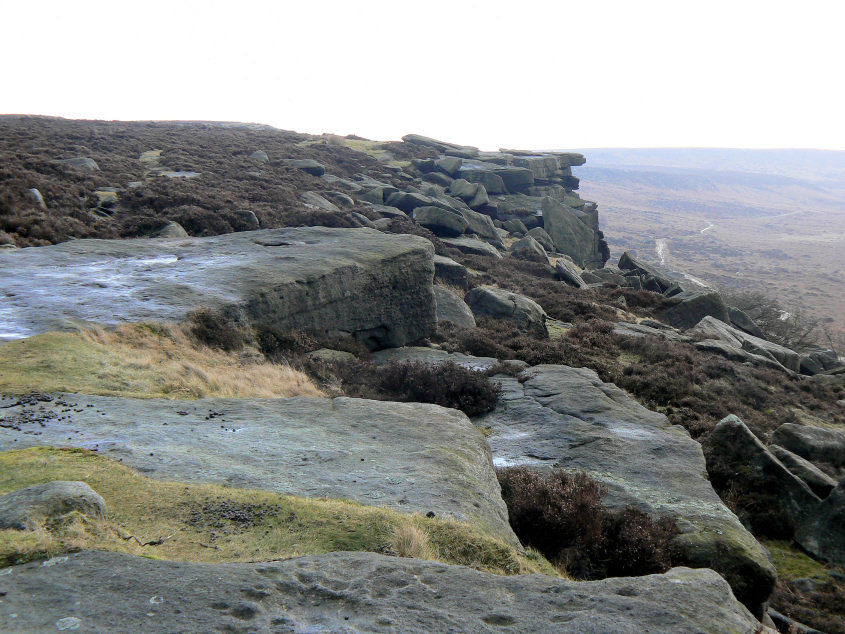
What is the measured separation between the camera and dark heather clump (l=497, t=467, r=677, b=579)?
317 inches

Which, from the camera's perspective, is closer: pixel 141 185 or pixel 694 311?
pixel 694 311

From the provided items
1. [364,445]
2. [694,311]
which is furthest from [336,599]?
[694,311]

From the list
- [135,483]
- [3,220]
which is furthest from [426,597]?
[3,220]

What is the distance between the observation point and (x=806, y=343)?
121 feet

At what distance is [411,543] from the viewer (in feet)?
18.9

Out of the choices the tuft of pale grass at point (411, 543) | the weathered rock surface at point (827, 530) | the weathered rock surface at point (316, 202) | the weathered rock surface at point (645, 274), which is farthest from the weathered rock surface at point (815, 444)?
the weathered rock surface at point (316, 202)

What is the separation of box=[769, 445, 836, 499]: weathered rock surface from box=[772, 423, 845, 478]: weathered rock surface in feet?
6.94

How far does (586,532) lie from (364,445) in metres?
3.35

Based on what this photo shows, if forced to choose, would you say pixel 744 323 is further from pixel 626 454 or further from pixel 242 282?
pixel 242 282

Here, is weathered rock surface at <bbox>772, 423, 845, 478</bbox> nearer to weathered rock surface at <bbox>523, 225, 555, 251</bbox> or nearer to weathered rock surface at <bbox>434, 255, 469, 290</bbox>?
weathered rock surface at <bbox>434, 255, 469, 290</bbox>

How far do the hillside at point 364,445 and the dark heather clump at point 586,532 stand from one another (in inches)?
1.6

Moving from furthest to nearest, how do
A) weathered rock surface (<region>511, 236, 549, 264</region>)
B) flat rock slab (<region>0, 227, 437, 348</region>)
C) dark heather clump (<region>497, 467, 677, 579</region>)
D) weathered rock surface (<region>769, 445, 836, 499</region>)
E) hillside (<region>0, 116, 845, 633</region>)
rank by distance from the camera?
weathered rock surface (<region>511, 236, 549, 264</region>), flat rock slab (<region>0, 227, 437, 348</region>), weathered rock surface (<region>769, 445, 836, 499</region>), dark heather clump (<region>497, 467, 677, 579</region>), hillside (<region>0, 116, 845, 633</region>)

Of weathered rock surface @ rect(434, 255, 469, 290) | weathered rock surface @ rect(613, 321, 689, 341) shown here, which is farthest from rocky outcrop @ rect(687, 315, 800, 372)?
weathered rock surface @ rect(434, 255, 469, 290)

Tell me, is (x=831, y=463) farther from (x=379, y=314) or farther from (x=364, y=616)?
(x=364, y=616)
